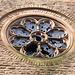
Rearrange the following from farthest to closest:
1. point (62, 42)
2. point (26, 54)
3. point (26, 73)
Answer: point (62, 42) → point (26, 54) → point (26, 73)

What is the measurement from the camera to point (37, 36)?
9.11 metres

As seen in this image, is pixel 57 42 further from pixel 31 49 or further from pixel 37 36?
pixel 31 49

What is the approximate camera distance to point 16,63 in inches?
305

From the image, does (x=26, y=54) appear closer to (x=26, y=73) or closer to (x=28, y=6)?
(x=26, y=73)

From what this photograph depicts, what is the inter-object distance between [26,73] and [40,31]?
7.20 ft

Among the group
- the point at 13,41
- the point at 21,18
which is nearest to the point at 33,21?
the point at 21,18

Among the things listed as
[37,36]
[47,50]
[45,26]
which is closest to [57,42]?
[47,50]

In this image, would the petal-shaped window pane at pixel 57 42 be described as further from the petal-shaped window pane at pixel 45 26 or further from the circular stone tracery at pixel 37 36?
the petal-shaped window pane at pixel 45 26

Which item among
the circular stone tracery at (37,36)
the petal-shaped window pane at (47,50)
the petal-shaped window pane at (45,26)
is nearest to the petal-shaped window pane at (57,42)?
the circular stone tracery at (37,36)

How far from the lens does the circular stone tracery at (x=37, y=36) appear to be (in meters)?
8.54

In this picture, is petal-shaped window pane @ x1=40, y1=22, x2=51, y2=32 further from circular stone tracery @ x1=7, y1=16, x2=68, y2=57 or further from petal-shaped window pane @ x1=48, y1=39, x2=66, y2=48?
petal-shaped window pane @ x1=48, y1=39, x2=66, y2=48

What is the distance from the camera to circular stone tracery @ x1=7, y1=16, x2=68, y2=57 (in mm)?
8539

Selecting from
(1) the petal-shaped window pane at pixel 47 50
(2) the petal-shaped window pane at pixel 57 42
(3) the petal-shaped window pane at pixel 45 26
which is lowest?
(1) the petal-shaped window pane at pixel 47 50

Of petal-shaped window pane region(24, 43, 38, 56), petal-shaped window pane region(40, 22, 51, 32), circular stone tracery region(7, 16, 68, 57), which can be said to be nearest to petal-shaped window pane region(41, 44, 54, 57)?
circular stone tracery region(7, 16, 68, 57)
